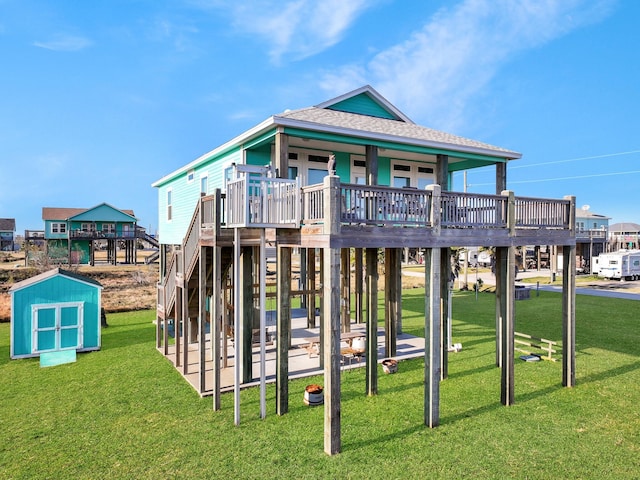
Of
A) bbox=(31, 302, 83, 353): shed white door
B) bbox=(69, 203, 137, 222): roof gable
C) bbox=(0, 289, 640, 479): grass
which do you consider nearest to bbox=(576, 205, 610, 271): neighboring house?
bbox=(0, 289, 640, 479): grass

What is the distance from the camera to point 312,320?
65.5 feet

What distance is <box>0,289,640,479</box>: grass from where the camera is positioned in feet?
25.1

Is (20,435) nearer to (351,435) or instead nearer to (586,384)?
(351,435)

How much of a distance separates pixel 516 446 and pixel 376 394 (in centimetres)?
379

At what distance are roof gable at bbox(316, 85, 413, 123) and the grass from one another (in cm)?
922

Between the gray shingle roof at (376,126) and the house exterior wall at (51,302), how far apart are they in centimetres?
1032

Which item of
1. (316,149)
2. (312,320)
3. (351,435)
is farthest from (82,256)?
(351,435)

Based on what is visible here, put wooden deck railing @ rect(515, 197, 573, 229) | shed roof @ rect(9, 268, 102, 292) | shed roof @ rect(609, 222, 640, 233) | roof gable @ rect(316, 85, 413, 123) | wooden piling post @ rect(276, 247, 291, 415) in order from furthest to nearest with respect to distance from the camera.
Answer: shed roof @ rect(609, 222, 640, 233)
roof gable @ rect(316, 85, 413, 123)
shed roof @ rect(9, 268, 102, 292)
wooden deck railing @ rect(515, 197, 573, 229)
wooden piling post @ rect(276, 247, 291, 415)

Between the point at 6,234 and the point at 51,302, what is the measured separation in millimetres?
86983

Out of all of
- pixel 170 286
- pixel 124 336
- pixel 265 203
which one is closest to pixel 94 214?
pixel 124 336

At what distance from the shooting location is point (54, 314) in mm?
15352

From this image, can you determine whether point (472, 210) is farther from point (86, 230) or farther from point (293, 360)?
point (86, 230)

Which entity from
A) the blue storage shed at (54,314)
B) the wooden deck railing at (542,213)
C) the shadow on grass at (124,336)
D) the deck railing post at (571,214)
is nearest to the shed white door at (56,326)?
the blue storage shed at (54,314)

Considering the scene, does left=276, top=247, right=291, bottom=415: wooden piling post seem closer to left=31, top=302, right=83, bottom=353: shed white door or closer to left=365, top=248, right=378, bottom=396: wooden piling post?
left=365, top=248, right=378, bottom=396: wooden piling post
